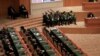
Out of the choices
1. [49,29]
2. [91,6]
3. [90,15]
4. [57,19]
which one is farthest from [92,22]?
[91,6]

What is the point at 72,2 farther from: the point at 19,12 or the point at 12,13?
the point at 12,13

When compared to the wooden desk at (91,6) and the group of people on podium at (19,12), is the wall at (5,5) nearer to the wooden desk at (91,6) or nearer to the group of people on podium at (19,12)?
the group of people on podium at (19,12)

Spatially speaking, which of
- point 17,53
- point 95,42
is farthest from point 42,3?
point 17,53

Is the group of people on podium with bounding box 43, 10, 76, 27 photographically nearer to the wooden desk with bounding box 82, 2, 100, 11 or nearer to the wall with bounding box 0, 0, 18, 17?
the wooden desk with bounding box 82, 2, 100, 11

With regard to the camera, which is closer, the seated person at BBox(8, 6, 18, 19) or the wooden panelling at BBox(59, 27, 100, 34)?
the wooden panelling at BBox(59, 27, 100, 34)

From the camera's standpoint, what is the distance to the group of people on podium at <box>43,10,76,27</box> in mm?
18536

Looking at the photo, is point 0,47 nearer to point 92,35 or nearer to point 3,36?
point 3,36

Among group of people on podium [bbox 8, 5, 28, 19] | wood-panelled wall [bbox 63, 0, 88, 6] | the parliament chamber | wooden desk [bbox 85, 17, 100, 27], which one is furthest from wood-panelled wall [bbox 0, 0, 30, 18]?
wood-panelled wall [bbox 63, 0, 88, 6]

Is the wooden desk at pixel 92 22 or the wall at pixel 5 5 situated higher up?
the wall at pixel 5 5

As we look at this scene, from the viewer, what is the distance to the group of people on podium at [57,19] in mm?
18536

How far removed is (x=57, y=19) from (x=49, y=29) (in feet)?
3.82

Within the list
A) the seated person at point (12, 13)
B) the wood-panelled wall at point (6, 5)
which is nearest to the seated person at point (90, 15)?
the wood-panelled wall at point (6, 5)

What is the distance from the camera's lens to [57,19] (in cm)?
1875

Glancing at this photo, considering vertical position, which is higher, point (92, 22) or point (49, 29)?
point (92, 22)
